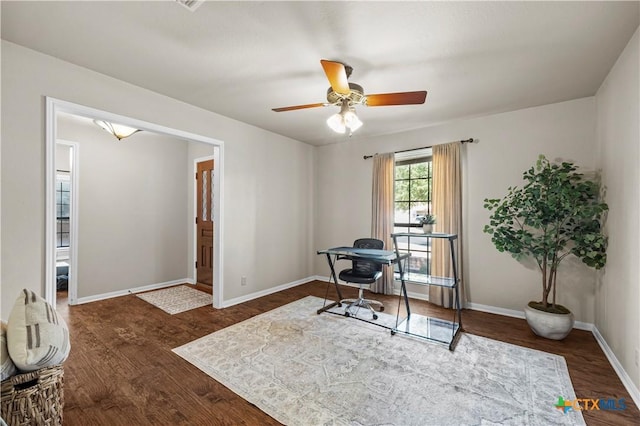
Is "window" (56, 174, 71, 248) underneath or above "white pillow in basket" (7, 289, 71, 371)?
above

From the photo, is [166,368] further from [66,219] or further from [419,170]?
[66,219]

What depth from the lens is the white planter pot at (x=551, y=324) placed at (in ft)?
9.13

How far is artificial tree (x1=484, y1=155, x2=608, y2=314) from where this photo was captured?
106 inches

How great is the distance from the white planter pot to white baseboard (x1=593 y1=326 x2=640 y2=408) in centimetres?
28

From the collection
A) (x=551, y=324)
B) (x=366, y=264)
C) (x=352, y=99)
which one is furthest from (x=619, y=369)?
(x=352, y=99)

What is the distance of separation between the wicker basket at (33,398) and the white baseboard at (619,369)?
3653 millimetres

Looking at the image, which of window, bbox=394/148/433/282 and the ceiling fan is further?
window, bbox=394/148/433/282

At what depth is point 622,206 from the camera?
90.5 inches

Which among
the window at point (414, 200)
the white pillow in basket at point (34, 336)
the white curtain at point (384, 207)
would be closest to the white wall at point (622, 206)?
the window at point (414, 200)

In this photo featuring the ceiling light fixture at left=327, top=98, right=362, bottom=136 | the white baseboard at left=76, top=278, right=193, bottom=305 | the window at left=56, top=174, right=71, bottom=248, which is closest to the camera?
the ceiling light fixture at left=327, top=98, right=362, bottom=136

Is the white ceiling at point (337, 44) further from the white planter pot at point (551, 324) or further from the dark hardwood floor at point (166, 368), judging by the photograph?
the dark hardwood floor at point (166, 368)

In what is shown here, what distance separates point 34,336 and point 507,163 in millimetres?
Answer: 4597

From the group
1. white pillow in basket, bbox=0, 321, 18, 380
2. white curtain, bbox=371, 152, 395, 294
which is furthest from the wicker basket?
Answer: white curtain, bbox=371, 152, 395, 294

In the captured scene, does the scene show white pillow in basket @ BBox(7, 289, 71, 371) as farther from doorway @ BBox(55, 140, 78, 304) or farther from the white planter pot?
the white planter pot
